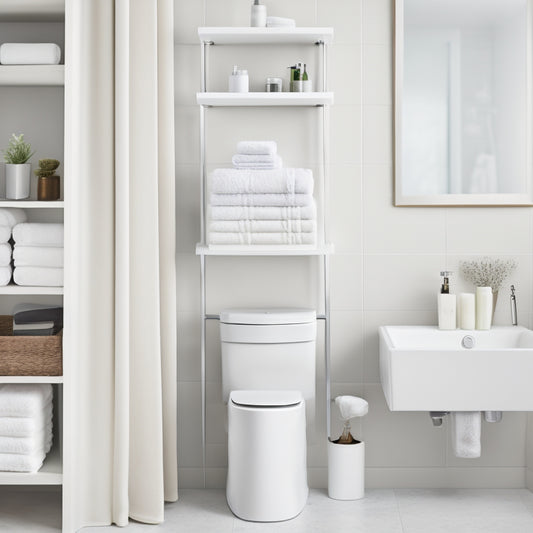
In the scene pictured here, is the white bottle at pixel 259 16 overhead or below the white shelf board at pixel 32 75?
overhead

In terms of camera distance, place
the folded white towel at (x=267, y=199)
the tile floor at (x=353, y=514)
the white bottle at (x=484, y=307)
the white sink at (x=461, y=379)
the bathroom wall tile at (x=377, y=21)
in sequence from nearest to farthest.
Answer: the white sink at (x=461, y=379), the tile floor at (x=353, y=514), the folded white towel at (x=267, y=199), the white bottle at (x=484, y=307), the bathroom wall tile at (x=377, y=21)

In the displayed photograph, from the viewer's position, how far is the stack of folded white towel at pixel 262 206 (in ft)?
8.54

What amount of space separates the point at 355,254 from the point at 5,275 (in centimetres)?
133

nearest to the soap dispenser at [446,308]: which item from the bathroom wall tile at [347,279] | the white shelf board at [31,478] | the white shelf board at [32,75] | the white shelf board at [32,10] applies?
the bathroom wall tile at [347,279]

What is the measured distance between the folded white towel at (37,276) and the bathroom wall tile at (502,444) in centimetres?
162

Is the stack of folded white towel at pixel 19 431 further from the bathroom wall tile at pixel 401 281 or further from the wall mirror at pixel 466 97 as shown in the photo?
the wall mirror at pixel 466 97

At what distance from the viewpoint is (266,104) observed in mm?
2791

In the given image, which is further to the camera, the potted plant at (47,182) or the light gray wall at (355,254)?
the light gray wall at (355,254)

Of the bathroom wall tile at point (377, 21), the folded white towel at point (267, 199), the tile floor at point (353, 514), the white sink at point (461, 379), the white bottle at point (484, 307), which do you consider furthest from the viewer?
the bathroom wall tile at point (377, 21)

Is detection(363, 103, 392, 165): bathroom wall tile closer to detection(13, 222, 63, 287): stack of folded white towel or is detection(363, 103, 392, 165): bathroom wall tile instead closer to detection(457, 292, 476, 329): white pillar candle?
detection(457, 292, 476, 329): white pillar candle

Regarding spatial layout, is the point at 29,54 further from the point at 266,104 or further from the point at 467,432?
the point at 467,432

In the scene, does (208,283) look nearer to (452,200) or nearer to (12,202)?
(12,202)

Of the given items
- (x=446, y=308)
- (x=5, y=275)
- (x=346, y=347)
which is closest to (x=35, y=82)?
(x=5, y=275)

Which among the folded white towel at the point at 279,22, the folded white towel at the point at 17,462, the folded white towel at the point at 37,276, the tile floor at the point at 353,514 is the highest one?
the folded white towel at the point at 279,22
